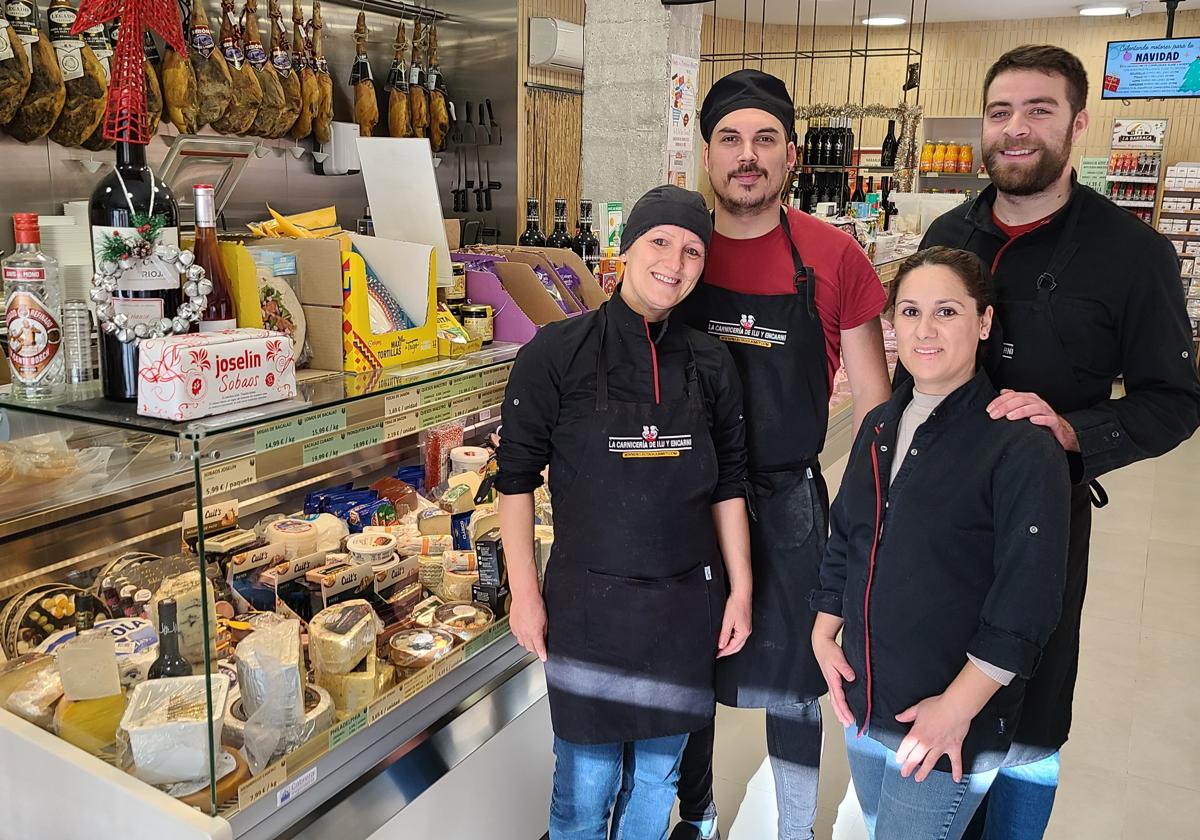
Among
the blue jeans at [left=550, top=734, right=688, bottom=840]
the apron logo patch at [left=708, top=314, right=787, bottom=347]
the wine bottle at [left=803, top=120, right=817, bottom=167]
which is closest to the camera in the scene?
the blue jeans at [left=550, top=734, right=688, bottom=840]

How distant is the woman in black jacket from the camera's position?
1.63 m

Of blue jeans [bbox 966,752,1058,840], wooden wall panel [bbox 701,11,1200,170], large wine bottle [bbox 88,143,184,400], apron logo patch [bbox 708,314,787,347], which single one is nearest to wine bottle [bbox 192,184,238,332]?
large wine bottle [bbox 88,143,184,400]

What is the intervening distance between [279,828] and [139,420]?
30.8 inches

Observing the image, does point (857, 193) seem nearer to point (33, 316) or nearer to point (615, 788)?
point (615, 788)

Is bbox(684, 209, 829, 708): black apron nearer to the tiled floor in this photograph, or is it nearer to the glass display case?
the glass display case

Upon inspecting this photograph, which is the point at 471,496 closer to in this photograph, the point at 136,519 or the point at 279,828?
the point at 136,519

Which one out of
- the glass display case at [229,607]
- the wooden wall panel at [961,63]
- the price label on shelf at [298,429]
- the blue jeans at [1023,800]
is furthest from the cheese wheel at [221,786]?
the wooden wall panel at [961,63]

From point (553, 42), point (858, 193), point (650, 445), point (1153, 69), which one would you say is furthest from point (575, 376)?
point (1153, 69)

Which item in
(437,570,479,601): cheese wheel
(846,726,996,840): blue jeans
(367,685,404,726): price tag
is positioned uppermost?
(437,570,479,601): cheese wheel

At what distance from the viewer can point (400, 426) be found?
1.89m

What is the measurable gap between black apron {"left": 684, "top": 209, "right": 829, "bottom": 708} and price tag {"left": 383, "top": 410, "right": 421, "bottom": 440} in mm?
698

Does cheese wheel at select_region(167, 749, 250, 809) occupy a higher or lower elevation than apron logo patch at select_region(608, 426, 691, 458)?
lower

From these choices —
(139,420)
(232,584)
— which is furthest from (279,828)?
(139,420)

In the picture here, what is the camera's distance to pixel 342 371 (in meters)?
1.96
